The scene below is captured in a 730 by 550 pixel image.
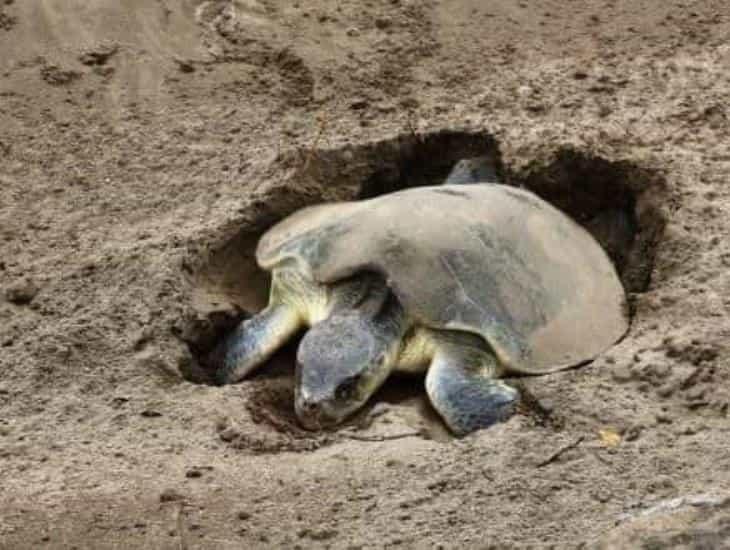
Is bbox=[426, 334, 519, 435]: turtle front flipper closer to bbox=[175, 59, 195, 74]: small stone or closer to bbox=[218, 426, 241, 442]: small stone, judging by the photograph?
bbox=[218, 426, 241, 442]: small stone

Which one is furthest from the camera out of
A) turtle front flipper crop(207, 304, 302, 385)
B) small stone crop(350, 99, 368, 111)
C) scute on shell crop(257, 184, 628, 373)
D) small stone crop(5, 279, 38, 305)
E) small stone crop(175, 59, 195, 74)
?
small stone crop(175, 59, 195, 74)

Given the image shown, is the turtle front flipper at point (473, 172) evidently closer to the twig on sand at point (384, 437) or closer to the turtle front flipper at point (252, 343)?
the turtle front flipper at point (252, 343)

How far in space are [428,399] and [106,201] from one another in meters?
1.34

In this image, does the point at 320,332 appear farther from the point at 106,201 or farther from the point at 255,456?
the point at 106,201

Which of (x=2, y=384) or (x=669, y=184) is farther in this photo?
(x=669, y=184)

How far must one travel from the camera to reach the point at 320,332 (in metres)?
3.75

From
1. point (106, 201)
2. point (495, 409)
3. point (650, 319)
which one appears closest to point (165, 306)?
point (106, 201)

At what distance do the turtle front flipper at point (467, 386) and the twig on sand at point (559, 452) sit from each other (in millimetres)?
244

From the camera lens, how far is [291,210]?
441 cm

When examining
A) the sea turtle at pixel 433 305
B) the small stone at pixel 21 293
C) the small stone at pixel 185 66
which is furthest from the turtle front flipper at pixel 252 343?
the small stone at pixel 185 66

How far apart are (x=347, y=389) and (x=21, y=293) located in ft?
3.31

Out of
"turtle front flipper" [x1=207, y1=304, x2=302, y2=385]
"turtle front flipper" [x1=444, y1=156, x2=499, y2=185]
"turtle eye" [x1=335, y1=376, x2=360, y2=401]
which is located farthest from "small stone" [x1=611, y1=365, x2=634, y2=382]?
"turtle front flipper" [x1=444, y1=156, x2=499, y2=185]

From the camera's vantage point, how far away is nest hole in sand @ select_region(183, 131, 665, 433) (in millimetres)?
4098

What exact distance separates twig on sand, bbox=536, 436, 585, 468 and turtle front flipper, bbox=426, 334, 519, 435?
24cm
